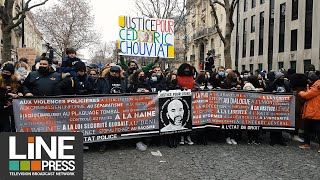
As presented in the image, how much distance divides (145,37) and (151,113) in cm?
352

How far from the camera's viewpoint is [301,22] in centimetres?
3138

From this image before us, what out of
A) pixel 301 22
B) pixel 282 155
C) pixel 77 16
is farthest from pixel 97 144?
pixel 77 16

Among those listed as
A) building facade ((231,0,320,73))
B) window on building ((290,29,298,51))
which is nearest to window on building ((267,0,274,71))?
building facade ((231,0,320,73))

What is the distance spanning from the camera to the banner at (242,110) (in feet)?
28.2

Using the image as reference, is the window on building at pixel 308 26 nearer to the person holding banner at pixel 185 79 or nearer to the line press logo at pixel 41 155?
the person holding banner at pixel 185 79

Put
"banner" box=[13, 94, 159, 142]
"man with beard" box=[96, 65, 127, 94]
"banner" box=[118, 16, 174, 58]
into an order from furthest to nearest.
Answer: "banner" box=[118, 16, 174, 58]
"man with beard" box=[96, 65, 127, 94]
"banner" box=[13, 94, 159, 142]

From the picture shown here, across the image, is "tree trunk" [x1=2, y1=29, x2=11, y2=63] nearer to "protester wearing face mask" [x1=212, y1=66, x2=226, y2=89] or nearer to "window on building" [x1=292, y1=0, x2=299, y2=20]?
"protester wearing face mask" [x1=212, y1=66, x2=226, y2=89]

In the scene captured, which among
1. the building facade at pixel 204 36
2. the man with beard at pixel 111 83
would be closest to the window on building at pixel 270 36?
the building facade at pixel 204 36

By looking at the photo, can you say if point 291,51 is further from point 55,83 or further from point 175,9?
point 55,83

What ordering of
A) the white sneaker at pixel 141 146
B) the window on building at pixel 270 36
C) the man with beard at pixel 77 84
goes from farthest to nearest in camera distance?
the window on building at pixel 270 36 < the white sneaker at pixel 141 146 < the man with beard at pixel 77 84

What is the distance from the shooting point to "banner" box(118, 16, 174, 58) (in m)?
10.8

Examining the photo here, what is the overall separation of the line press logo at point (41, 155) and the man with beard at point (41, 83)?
13.5 feet

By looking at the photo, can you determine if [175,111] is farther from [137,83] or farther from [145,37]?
[145,37]

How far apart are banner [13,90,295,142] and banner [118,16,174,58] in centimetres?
295
